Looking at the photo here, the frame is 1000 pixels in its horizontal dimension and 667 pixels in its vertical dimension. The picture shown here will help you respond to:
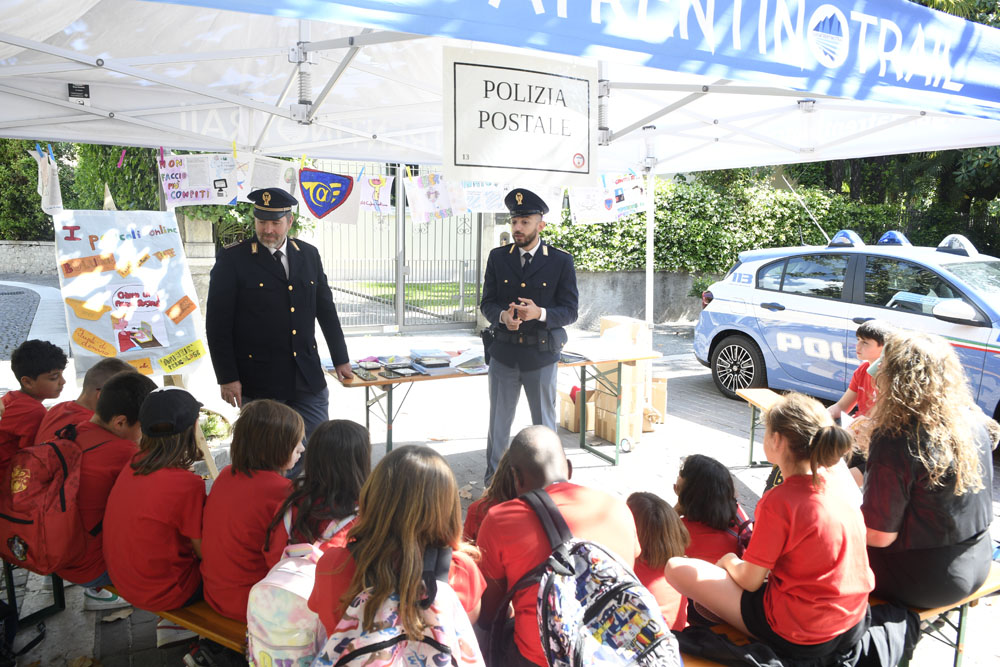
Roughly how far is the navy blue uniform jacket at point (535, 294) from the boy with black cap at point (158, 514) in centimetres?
235

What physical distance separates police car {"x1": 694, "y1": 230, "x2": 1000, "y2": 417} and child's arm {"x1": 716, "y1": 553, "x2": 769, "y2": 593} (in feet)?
14.2

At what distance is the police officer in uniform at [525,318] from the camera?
4625mm

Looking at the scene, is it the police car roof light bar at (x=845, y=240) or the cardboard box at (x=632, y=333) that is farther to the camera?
the police car roof light bar at (x=845, y=240)

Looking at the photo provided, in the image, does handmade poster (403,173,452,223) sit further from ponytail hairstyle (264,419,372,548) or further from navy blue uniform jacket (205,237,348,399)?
ponytail hairstyle (264,419,372,548)

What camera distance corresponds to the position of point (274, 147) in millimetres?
6035

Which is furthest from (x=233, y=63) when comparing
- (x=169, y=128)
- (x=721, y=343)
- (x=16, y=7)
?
(x=721, y=343)

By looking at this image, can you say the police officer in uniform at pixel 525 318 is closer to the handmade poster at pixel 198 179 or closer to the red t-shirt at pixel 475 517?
the red t-shirt at pixel 475 517

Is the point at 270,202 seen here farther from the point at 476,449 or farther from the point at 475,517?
the point at 476,449

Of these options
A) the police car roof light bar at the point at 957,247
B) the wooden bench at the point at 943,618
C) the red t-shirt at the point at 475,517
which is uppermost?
the police car roof light bar at the point at 957,247

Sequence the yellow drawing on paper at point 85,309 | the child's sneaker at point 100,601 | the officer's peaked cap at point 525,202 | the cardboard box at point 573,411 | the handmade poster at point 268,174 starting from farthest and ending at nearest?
the cardboard box at point 573,411
the handmade poster at point 268,174
the yellow drawing on paper at point 85,309
the officer's peaked cap at point 525,202
the child's sneaker at point 100,601

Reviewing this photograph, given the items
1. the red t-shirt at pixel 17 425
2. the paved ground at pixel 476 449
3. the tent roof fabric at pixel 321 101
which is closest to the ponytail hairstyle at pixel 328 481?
the paved ground at pixel 476 449

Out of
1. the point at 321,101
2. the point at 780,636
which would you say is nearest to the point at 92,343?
the point at 321,101

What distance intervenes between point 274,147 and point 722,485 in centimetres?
474

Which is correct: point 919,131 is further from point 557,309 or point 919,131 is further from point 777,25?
point 777,25
